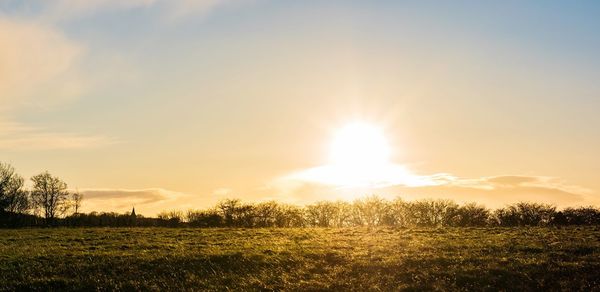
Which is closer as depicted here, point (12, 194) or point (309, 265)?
point (309, 265)

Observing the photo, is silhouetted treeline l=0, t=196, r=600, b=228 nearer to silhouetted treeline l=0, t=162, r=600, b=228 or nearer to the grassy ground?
silhouetted treeline l=0, t=162, r=600, b=228

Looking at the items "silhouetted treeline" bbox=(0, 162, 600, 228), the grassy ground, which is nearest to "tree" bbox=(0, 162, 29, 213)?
"silhouetted treeline" bbox=(0, 162, 600, 228)

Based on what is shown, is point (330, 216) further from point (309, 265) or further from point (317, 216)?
point (309, 265)

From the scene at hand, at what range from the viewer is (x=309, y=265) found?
94.0 feet

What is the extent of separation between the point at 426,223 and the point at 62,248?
5715cm

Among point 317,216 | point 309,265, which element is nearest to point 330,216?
point 317,216

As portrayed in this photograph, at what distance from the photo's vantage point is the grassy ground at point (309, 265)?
79.4ft

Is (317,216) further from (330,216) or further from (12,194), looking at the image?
(12,194)

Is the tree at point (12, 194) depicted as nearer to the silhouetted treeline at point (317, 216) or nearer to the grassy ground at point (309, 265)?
the silhouetted treeline at point (317, 216)

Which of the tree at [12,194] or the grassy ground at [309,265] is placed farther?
the tree at [12,194]

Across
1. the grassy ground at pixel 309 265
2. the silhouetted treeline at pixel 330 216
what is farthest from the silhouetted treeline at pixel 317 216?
the grassy ground at pixel 309 265

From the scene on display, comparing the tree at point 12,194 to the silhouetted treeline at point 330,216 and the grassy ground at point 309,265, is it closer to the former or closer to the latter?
the silhouetted treeline at point 330,216

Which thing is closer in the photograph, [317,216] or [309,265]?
[309,265]

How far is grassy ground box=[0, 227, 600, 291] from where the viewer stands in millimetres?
24203
